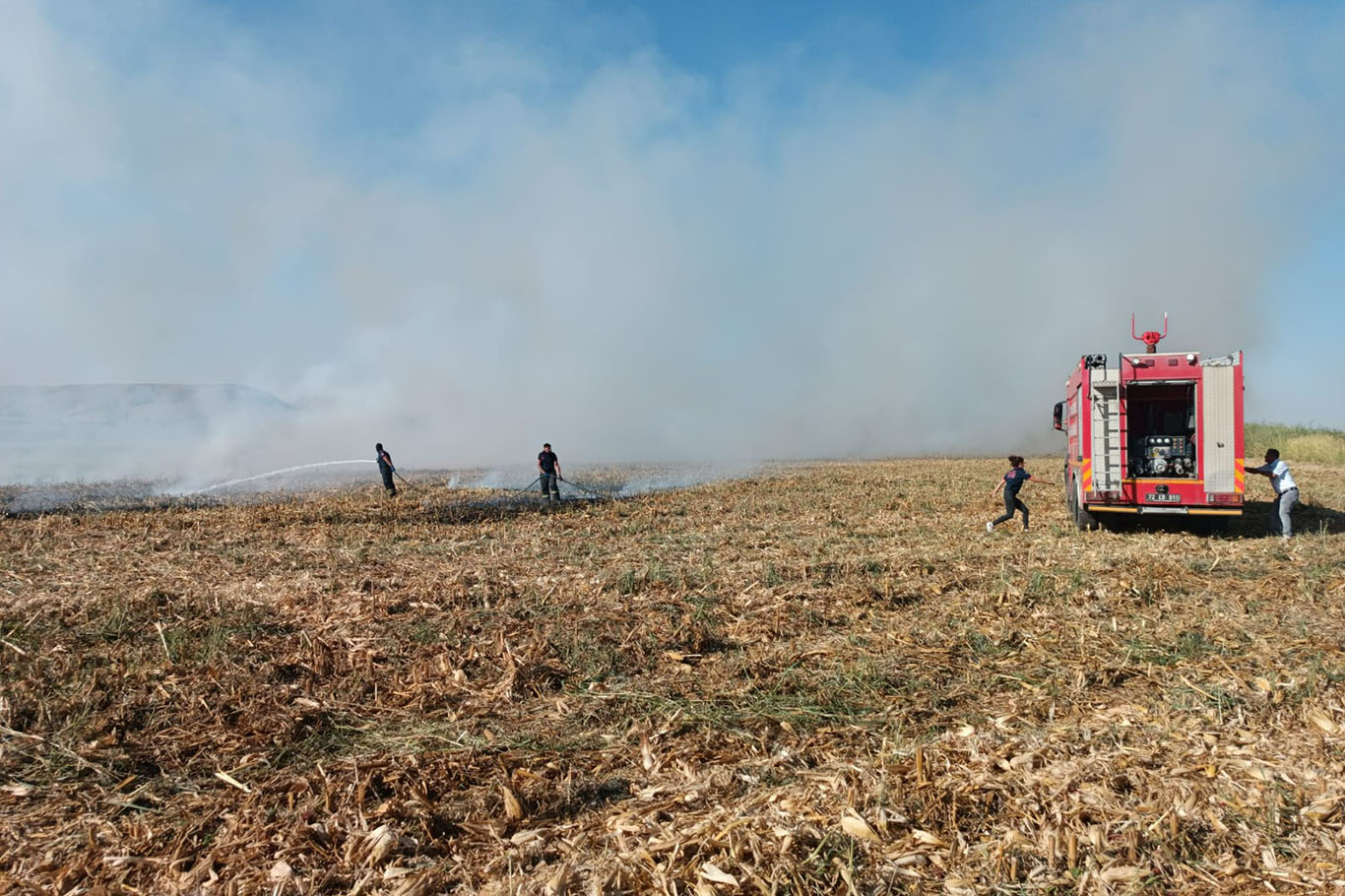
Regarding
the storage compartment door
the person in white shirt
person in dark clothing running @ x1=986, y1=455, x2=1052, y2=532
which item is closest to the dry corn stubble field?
the person in white shirt

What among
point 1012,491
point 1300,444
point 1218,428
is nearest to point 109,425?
point 1012,491

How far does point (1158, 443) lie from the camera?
1531cm

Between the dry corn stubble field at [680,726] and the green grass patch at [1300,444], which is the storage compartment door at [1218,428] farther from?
the green grass patch at [1300,444]

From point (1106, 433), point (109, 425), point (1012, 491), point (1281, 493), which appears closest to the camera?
point (1281, 493)

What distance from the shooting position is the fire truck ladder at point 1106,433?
14016mm

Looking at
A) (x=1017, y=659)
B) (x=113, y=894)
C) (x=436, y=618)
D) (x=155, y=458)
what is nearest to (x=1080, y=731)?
(x=1017, y=659)

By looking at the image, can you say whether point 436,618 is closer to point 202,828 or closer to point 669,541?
point 202,828

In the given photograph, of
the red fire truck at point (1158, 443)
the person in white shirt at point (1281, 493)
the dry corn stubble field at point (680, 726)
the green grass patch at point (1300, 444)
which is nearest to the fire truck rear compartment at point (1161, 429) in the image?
the red fire truck at point (1158, 443)

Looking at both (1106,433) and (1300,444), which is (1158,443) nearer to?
(1106,433)

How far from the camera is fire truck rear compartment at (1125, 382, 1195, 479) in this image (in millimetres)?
14406

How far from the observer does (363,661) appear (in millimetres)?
7129

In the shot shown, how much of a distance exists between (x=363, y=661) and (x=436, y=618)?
5.03 ft

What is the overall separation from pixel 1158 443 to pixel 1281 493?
2173 millimetres

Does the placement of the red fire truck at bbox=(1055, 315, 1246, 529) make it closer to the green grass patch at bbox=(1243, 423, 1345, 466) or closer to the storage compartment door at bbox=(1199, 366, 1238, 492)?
the storage compartment door at bbox=(1199, 366, 1238, 492)
